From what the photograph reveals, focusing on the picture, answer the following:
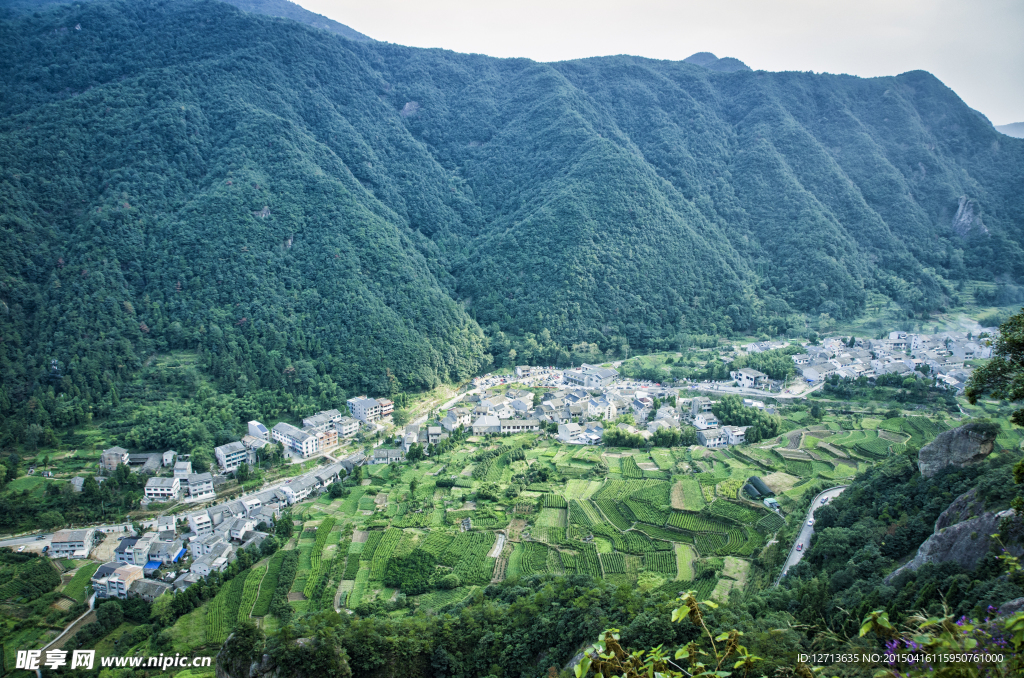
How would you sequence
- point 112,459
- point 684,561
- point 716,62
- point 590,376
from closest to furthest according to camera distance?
point 684,561, point 112,459, point 590,376, point 716,62

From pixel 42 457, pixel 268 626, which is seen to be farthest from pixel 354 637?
pixel 42 457

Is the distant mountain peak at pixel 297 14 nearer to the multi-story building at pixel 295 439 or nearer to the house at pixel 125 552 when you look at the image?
the multi-story building at pixel 295 439

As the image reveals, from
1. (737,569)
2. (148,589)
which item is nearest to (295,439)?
(148,589)

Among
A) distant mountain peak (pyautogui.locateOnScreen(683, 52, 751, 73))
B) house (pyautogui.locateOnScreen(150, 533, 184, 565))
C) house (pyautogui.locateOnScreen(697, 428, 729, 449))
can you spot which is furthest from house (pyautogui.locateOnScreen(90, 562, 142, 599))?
distant mountain peak (pyautogui.locateOnScreen(683, 52, 751, 73))

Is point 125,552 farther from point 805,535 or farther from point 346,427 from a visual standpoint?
point 805,535

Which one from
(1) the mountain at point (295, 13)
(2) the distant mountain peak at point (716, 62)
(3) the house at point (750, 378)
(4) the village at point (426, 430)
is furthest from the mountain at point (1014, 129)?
(1) the mountain at point (295, 13)

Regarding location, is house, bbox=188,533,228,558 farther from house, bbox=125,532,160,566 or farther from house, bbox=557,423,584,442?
house, bbox=557,423,584,442
